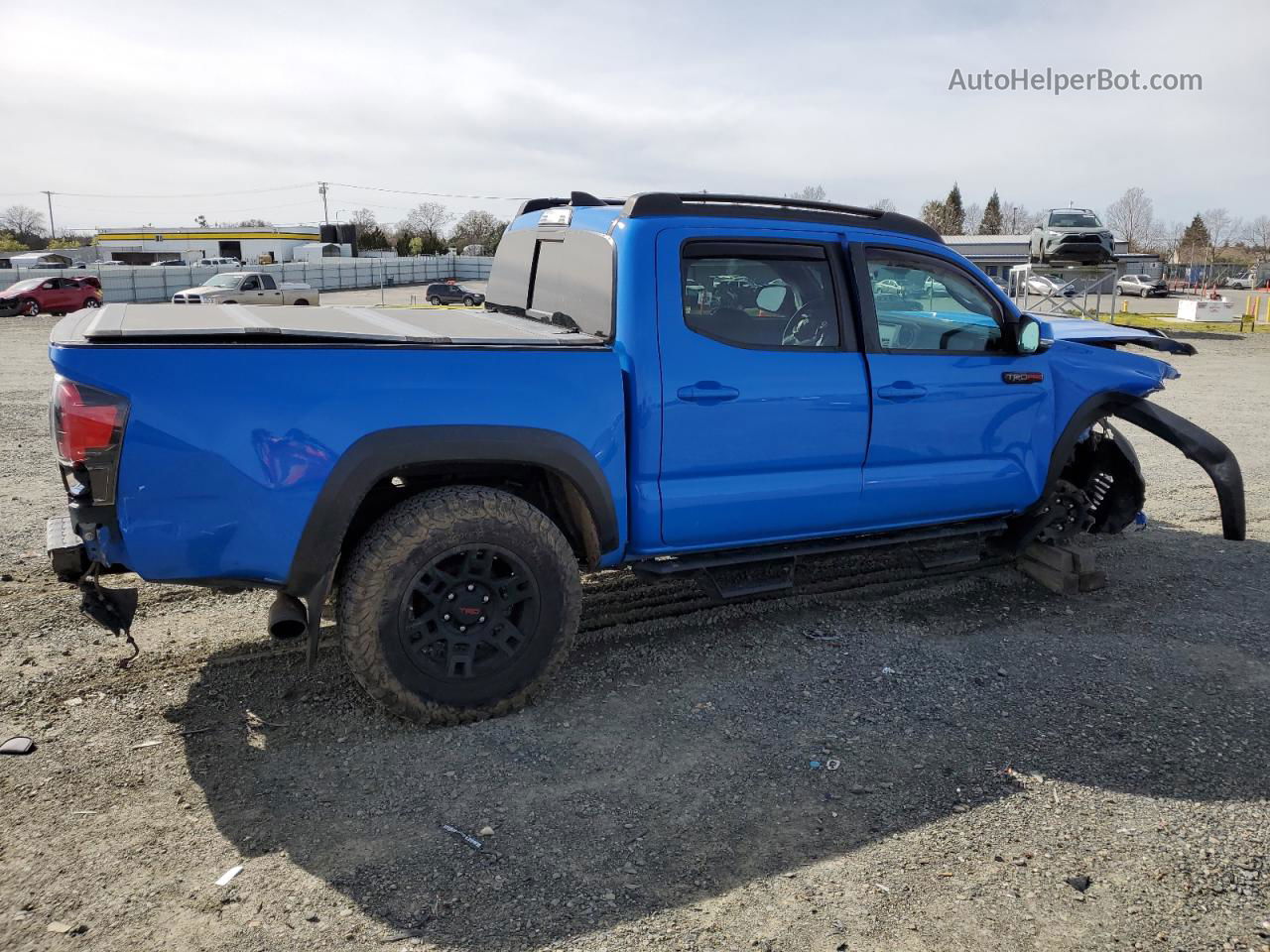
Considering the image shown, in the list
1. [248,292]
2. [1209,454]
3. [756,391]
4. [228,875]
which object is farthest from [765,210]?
[248,292]

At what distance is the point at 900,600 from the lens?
5.51 m

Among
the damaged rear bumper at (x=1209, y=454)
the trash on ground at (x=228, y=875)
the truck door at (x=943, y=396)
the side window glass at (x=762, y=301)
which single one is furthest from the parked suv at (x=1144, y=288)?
the trash on ground at (x=228, y=875)

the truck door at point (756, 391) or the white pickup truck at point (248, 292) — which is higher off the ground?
the white pickup truck at point (248, 292)

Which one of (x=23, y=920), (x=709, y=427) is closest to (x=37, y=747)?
(x=23, y=920)

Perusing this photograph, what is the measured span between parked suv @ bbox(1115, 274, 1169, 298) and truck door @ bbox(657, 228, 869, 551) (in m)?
52.9

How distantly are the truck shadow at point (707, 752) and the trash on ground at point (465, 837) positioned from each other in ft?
0.08

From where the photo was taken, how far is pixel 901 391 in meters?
4.70

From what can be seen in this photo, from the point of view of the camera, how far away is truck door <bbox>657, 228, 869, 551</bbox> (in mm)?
4223

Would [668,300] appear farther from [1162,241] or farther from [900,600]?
[1162,241]

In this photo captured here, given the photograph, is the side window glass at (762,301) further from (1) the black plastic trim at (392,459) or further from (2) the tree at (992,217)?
(2) the tree at (992,217)

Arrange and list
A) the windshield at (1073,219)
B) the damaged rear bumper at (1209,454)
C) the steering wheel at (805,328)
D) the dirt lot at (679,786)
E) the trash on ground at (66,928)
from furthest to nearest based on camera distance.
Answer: the windshield at (1073,219)
the damaged rear bumper at (1209,454)
the steering wheel at (805,328)
the dirt lot at (679,786)
the trash on ground at (66,928)

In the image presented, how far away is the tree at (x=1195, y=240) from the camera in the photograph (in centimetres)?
8875

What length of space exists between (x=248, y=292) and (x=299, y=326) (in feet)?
89.3

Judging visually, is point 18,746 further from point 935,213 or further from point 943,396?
point 935,213
